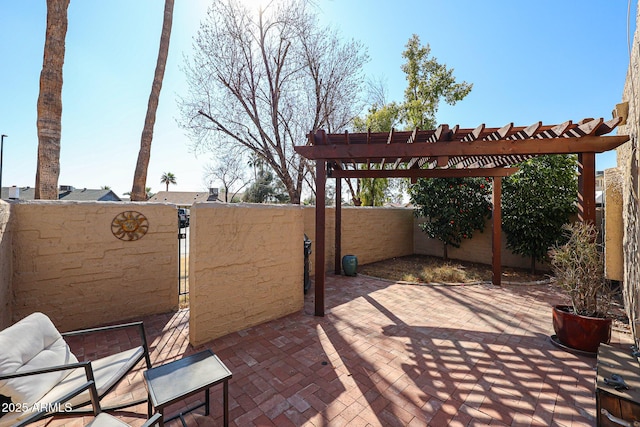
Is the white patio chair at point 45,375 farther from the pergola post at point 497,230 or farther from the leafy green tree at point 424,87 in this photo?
the leafy green tree at point 424,87

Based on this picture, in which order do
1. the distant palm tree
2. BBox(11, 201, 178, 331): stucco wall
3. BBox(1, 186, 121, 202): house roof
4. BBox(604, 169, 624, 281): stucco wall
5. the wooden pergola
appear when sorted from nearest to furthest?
BBox(11, 201, 178, 331): stucco wall, the wooden pergola, BBox(604, 169, 624, 281): stucco wall, BBox(1, 186, 121, 202): house roof, the distant palm tree

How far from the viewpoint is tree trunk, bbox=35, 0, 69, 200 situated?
4.87 metres

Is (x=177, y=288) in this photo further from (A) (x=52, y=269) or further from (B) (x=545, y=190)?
(B) (x=545, y=190)

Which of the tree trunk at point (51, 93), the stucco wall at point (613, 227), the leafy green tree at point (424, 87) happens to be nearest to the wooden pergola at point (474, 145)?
the stucco wall at point (613, 227)

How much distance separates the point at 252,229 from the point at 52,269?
2901mm

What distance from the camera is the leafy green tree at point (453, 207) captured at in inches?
356

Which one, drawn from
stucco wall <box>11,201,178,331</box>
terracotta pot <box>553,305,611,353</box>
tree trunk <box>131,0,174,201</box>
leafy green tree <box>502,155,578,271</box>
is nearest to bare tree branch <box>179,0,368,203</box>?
tree trunk <box>131,0,174,201</box>

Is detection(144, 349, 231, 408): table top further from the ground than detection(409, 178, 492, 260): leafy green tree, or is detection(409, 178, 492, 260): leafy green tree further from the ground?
detection(409, 178, 492, 260): leafy green tree

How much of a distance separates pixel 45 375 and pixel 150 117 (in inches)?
262

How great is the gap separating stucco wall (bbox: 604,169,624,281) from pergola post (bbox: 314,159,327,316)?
4738mm

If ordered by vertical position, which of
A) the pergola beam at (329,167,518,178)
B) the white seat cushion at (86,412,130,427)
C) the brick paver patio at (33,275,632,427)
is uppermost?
the pergola beam at (329,167,518,178)

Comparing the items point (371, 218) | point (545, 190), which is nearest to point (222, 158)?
point (371, 218)

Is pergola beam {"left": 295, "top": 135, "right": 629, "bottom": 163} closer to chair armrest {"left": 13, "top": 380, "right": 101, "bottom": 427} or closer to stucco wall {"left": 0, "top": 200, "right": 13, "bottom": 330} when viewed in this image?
chair armrest {"left": 13, "top": 380, "right": 101, "bottom": 427}

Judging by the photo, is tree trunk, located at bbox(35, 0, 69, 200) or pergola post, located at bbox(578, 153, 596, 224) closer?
Answer: pergola post, located at bbox(578, 153, 596, 224)
